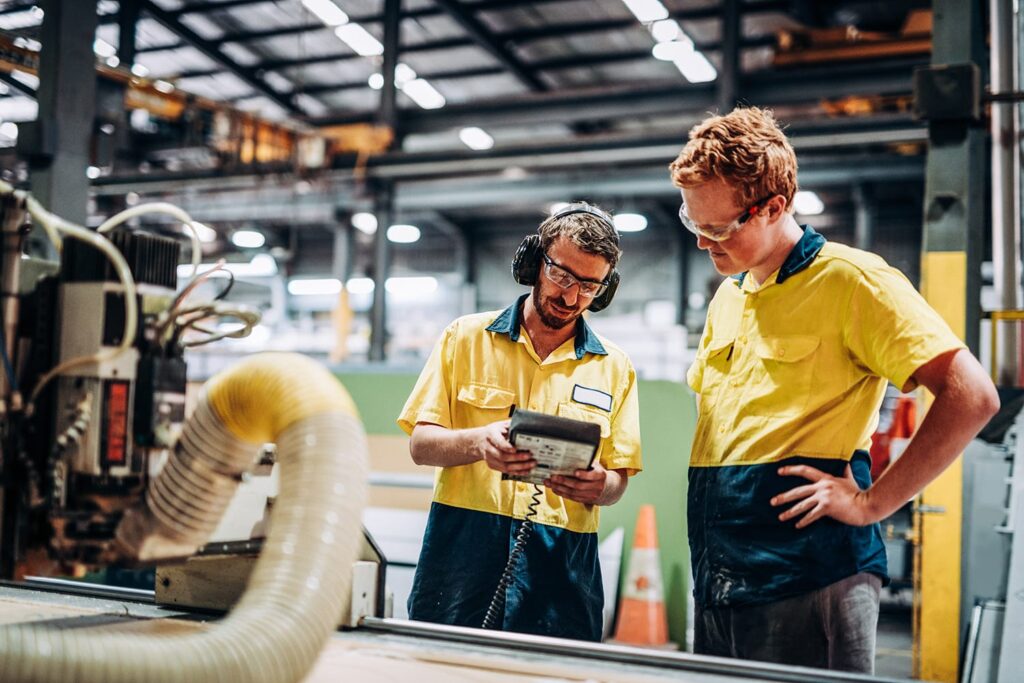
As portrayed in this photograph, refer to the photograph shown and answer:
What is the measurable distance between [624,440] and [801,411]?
53 cm

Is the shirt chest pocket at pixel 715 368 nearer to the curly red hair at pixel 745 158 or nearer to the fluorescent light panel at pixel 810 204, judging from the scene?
the curly red hair at pixel 745 158

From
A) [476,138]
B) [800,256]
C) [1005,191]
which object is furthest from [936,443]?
[476,138]

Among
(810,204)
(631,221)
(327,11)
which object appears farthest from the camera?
(631,221)

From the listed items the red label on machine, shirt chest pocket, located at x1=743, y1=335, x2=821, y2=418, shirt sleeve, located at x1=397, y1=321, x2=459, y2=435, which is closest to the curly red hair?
shirt chest pocket, located at x1=743, y1=335, x2=821, y2=418

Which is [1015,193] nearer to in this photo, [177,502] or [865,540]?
[865,540]

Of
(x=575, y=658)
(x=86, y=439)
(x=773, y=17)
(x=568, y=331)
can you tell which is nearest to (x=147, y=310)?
(x=86, y=439)

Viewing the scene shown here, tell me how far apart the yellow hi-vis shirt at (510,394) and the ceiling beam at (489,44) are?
9.64 meters

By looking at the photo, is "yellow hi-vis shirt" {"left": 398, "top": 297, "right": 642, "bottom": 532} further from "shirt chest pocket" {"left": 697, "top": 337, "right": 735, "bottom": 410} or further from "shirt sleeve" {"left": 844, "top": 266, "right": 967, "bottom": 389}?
"shirt sleeve" {"left": 844, "top": 266, "right": 967, "bottom": 389}

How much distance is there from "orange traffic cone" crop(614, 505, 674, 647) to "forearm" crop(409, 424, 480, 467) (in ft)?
11.0

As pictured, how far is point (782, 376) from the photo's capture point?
6.32 feet

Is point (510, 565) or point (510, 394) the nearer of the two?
point (510, 565)

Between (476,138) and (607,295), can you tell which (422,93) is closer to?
(476,138)

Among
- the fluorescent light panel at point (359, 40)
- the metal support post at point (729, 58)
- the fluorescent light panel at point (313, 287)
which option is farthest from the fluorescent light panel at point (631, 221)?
the fluorescent light panel at point (313, 287)

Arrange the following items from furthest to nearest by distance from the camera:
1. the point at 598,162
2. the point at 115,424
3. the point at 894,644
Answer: the point at 598,162 < the point at 894,644 < the point at 115,424
